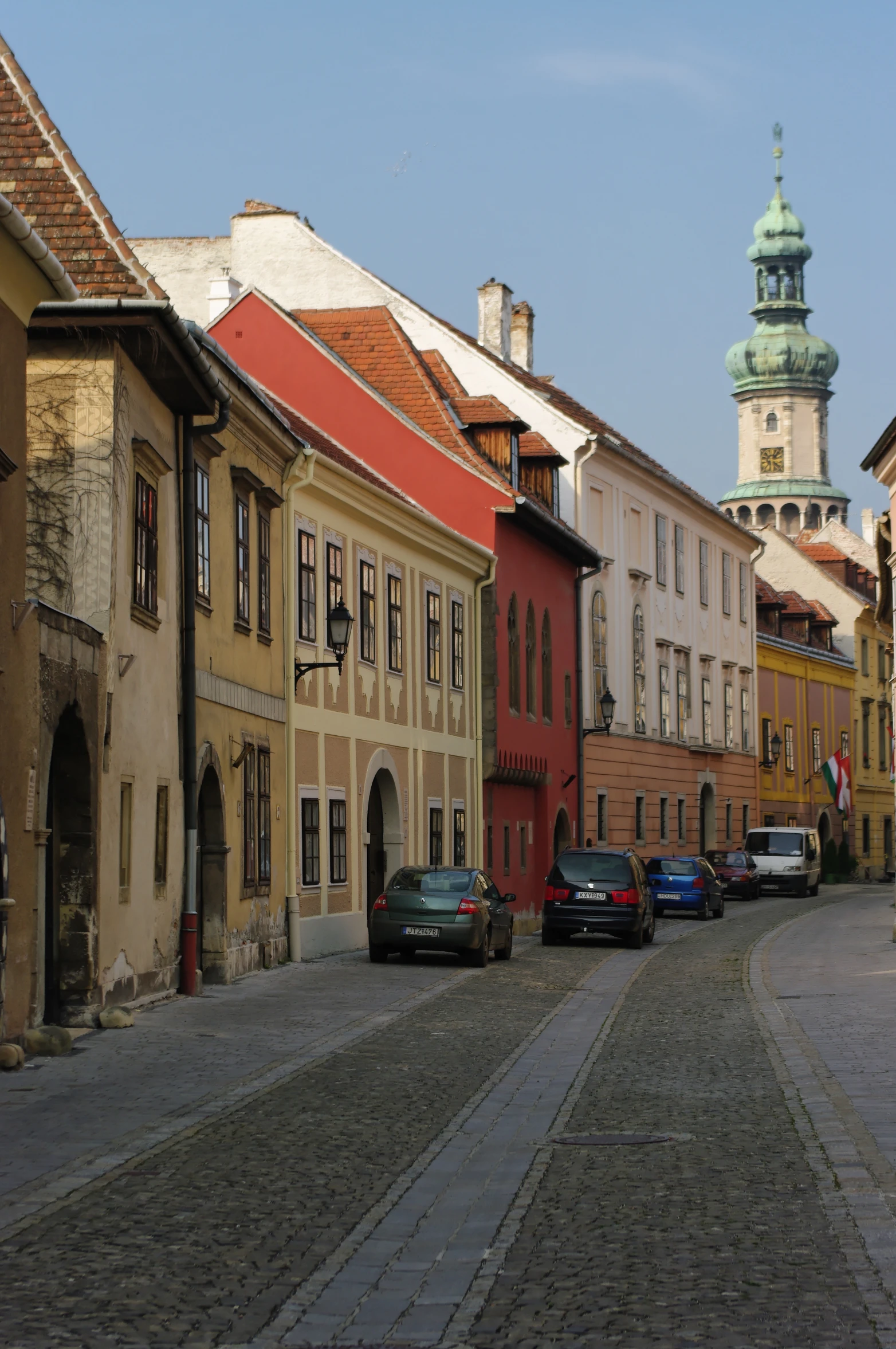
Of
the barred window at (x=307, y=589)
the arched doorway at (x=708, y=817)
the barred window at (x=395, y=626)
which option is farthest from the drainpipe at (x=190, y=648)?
the arched doorway at (x=708, y=817)

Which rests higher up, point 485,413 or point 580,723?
point 485,413

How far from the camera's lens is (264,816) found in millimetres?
24875

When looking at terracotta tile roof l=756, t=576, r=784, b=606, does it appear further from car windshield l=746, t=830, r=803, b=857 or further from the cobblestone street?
the cobblestone street

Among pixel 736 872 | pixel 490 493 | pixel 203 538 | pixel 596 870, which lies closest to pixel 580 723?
pixel 736 872

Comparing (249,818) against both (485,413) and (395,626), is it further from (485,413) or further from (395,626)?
(485,413)

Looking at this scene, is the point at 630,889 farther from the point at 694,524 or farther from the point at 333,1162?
the point at 694,524

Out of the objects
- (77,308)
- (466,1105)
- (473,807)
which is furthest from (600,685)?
(466,1105)

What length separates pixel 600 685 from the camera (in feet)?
159

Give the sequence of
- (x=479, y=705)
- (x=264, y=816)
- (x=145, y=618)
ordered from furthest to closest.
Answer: (x=479, y=705) < (x=264, y=816) < (x=145, y=618)

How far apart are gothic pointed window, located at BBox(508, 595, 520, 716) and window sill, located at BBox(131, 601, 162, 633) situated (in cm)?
1960

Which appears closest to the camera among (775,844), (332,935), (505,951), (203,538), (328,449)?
(203,538)

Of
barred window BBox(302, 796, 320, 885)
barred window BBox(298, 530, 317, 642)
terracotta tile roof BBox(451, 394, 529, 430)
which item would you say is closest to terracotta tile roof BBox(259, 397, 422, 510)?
barred window BBox(298, 530, 317, 642)

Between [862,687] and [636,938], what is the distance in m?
48.3

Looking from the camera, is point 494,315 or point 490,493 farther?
point 494,315
